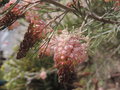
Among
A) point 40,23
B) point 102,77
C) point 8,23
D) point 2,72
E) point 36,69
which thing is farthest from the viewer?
point 2,72

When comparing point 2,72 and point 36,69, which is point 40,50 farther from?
point 2,72

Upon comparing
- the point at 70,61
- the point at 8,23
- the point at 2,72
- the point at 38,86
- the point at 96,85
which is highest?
the point at 2,72

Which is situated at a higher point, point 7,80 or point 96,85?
point 7,80

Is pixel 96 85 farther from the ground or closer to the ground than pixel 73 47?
farther from the ground

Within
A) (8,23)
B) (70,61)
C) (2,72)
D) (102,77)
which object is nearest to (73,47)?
(70,61)

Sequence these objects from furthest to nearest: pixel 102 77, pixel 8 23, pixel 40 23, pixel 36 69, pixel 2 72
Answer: pixel 2 72 → pixel 36 69 → pixel 102 77 → pixel 40 23 → pixel 8 23

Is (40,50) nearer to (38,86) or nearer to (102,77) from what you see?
(102,77)

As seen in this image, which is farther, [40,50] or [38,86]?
[38,86]

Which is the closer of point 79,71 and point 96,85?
point 96,85

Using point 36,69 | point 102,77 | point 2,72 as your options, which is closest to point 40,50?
point 102,77
